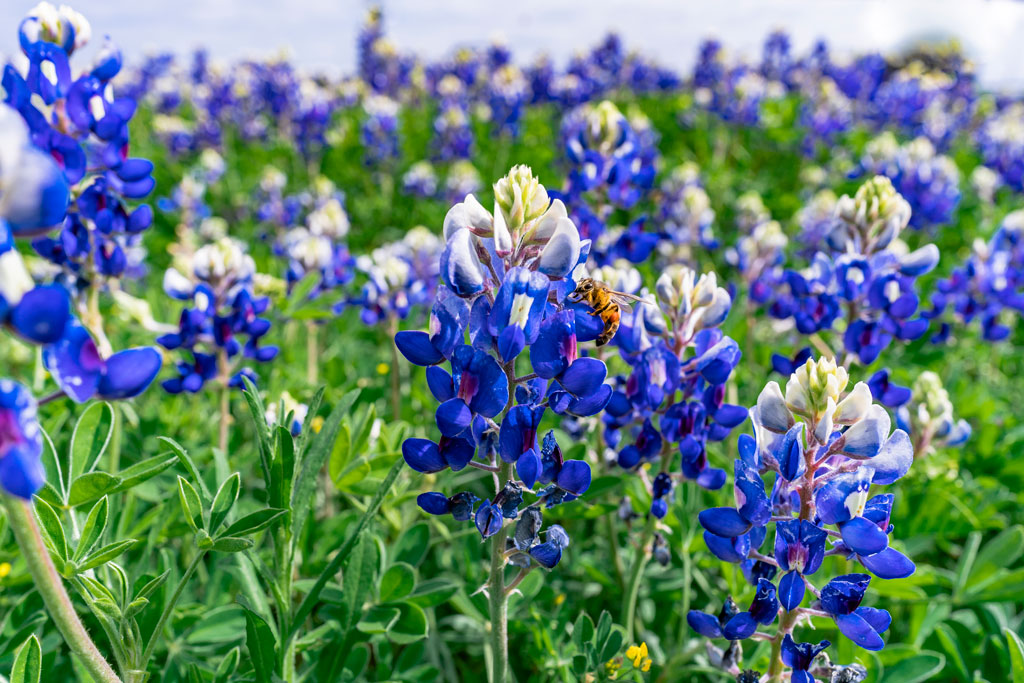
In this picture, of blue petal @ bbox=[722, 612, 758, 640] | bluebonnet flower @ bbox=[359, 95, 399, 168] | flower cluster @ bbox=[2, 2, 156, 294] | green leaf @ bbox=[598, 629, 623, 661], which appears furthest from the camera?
bluebonnet flower @ bbox=[359, 95, 399, 168]

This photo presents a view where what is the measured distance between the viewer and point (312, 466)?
5.69 feet

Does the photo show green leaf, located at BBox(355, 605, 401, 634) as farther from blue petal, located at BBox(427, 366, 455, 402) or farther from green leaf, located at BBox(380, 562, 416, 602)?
blue petal, located at BBox(427, 366, 455, 402)

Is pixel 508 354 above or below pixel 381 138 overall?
below

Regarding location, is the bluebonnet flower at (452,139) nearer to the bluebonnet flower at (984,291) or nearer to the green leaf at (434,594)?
the bluebonnet flower at (984,291)

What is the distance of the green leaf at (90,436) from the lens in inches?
70.7

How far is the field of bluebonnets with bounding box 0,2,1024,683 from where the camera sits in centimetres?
144

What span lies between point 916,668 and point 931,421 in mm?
952

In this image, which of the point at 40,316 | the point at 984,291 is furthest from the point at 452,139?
the point at 40,316

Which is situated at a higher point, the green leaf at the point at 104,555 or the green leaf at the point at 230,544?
the green leaf at the point at 230,544

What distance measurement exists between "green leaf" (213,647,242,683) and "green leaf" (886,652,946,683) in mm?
1711

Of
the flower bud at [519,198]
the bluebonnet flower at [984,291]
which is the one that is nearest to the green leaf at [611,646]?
the flower bud at [519,198]

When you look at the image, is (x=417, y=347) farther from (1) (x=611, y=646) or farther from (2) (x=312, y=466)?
(1) (x=611, y=646)

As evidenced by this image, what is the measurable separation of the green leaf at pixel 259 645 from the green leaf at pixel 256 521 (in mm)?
236

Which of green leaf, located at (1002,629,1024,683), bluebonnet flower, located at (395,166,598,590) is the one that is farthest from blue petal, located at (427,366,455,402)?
green leaf, located at (1002,629,1024,683)
